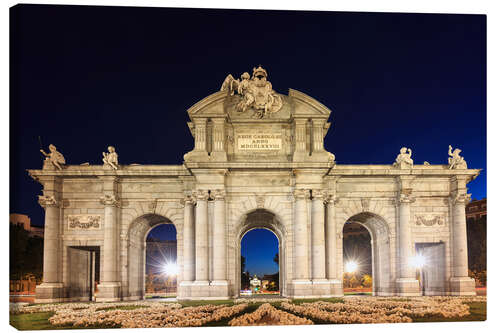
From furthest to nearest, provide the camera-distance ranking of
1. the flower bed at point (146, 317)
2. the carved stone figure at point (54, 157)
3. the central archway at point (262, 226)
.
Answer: the central archway at point (262, 226)
the carved stone figure at point (54, 157)
the flower bed at point (146, 317)

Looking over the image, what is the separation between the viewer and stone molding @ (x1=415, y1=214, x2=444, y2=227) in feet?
129

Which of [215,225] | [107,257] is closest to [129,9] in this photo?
[215,225]

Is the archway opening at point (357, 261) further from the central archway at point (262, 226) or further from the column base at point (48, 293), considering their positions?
the column base at point (48, 293)

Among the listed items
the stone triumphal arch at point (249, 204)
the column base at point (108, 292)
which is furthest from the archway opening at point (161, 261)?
the column base at point (108, 292)

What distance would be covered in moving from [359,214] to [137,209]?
17.0 m

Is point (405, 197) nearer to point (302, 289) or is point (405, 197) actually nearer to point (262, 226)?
point (302, 289)

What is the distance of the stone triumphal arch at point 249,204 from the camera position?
36.1 meters

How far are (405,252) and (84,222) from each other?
23.7 meters

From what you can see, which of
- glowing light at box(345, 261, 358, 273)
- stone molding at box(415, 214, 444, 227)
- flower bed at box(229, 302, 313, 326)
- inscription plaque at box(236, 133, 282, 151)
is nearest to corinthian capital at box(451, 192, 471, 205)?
stone molding at box(415, 214, 444, 227)

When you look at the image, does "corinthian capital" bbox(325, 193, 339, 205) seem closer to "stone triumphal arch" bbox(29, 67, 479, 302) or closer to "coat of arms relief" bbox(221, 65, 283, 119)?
"stone triumphal arch" bbox(29, 67, 479, 302)

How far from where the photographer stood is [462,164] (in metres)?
38.7

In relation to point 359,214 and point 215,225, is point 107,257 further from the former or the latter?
point 359,214

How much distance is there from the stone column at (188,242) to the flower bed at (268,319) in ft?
30.4

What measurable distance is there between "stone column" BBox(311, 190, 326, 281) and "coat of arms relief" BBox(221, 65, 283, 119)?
698cm
